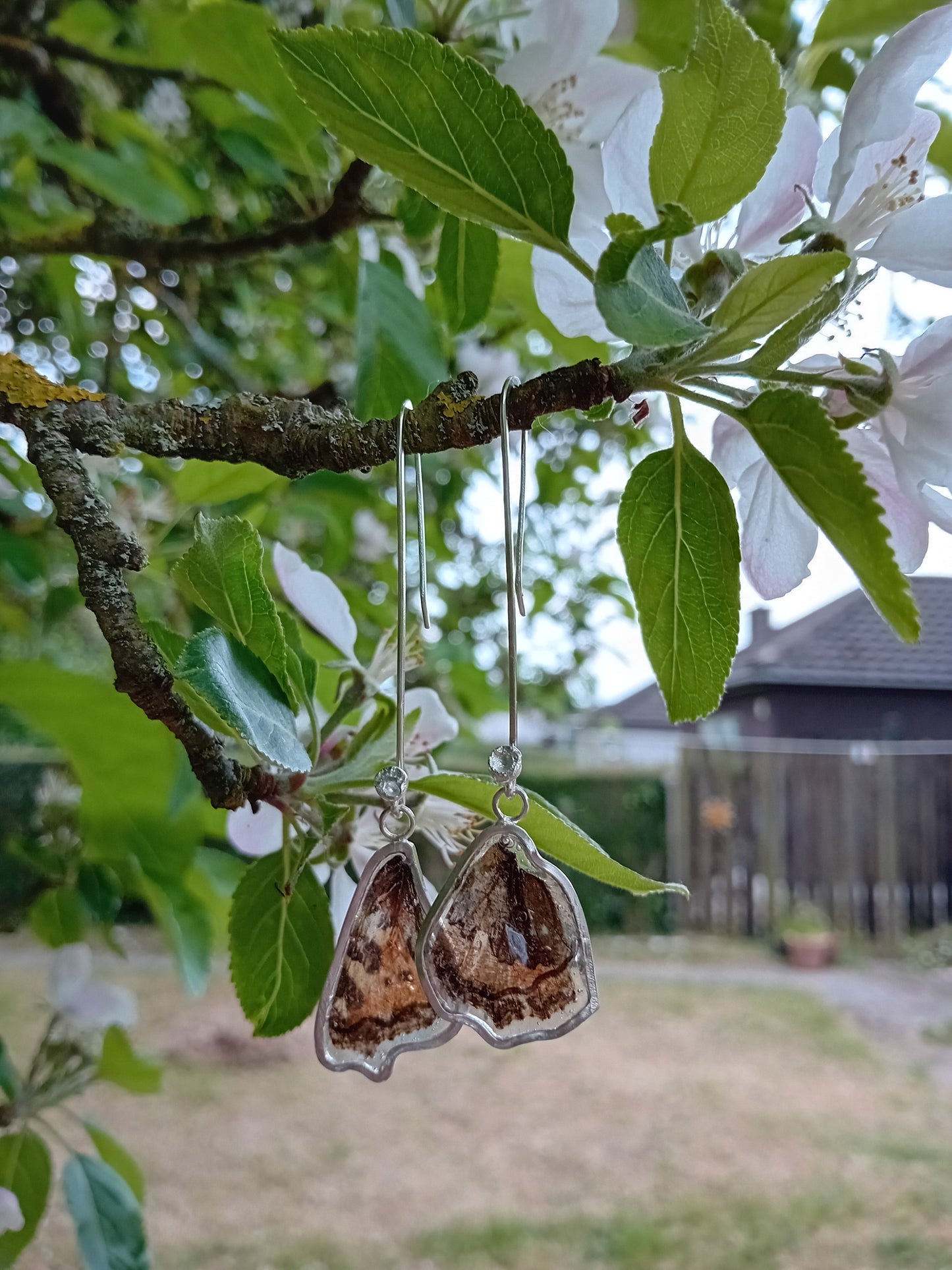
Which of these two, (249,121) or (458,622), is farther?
(458,622)

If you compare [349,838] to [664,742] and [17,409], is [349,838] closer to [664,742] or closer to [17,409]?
[17,409]

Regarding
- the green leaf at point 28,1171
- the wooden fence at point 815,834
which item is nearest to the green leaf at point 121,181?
the green leaf at point 28,1171

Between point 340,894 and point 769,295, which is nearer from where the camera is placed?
point 769,295

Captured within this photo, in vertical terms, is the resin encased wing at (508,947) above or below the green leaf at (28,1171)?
above

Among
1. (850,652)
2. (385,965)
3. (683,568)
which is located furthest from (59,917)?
(850,652)

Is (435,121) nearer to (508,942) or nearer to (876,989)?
(508,942)

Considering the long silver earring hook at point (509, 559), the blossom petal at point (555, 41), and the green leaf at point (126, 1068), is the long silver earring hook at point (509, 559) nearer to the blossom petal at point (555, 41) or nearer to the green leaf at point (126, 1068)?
the blossom petal at point (555, 41)

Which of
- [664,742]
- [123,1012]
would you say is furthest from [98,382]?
[664,742]
